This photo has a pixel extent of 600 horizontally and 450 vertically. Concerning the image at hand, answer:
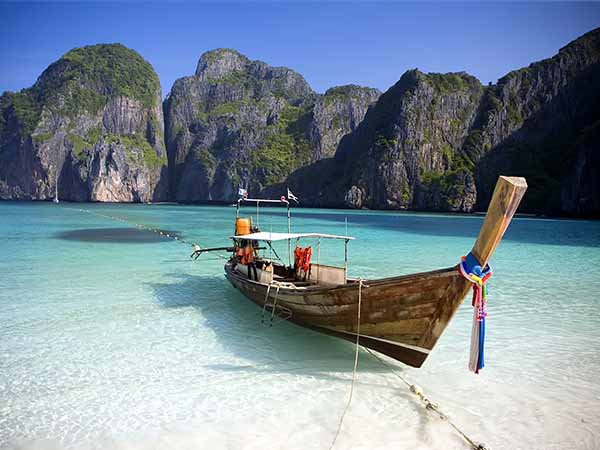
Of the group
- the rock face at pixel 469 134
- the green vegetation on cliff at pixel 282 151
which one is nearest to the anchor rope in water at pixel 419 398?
the rock face at pixel 469 134

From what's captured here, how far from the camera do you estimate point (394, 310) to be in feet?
25.4

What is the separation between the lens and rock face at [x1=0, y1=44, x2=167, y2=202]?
514 ft

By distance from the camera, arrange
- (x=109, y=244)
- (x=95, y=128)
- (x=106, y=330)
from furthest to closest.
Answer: (x=95, y=128), (x=109, y=244), (x=106, y=330)

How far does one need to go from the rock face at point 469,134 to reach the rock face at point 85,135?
78.2m

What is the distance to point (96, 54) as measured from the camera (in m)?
198

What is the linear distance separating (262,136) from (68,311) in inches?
6622

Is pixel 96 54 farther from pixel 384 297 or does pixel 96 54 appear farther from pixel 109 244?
pixel 384 297

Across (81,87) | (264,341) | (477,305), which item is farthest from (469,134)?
(81,87)

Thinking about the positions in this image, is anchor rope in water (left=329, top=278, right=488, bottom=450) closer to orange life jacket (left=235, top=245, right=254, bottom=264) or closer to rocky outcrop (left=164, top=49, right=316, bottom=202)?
orange life jacket (left=235, top=245, right=254, bottom=264)

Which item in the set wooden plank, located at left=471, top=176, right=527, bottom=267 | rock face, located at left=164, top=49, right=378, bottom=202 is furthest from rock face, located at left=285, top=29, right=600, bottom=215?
wooden plank, located at left=471, top=176, right=527, bottom=267

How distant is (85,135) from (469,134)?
142m

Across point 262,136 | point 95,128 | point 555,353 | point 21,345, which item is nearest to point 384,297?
point 555,353

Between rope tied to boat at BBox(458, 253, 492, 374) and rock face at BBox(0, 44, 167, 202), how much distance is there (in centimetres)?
16491

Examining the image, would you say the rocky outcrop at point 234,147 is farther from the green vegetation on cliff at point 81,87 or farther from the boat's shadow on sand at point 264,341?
the boat's shadow on sand at point 264,341
